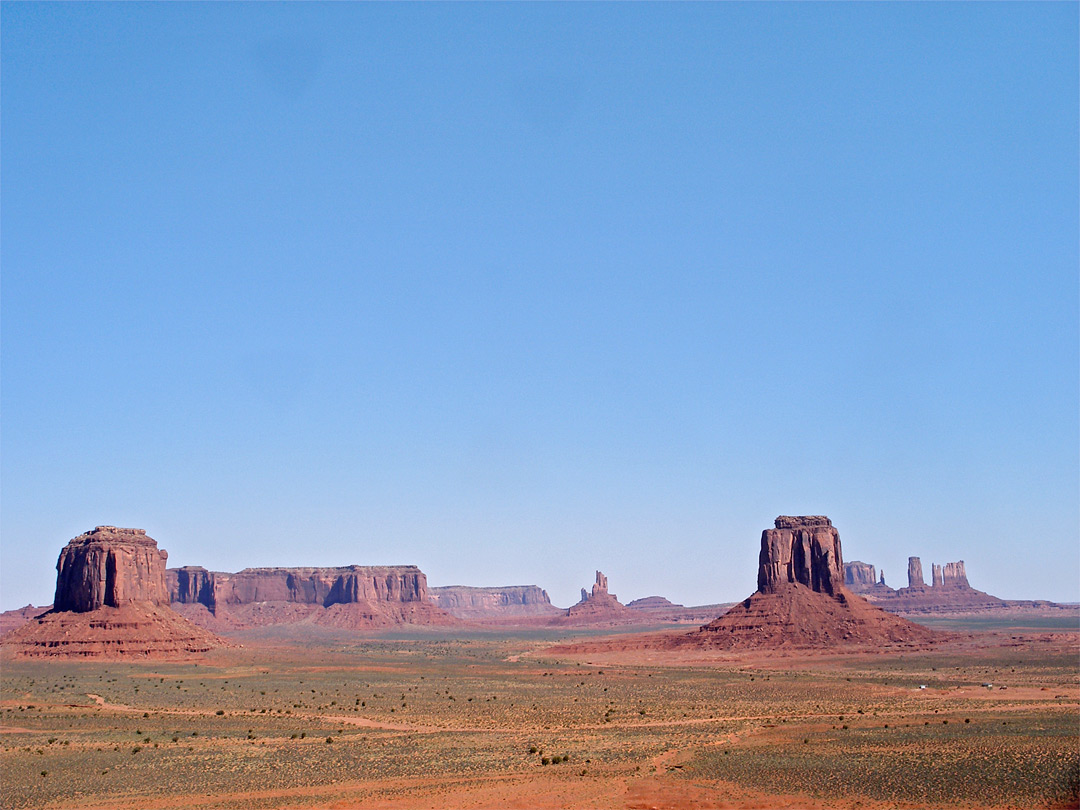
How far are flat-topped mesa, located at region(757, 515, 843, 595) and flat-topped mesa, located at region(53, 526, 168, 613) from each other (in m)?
80.3

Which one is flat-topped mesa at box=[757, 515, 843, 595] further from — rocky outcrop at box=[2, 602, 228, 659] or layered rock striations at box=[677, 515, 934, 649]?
rocky outcrop at box=[2, 602, 228, 659]

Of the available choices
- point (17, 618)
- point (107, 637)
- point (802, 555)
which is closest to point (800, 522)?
point (802, 555)

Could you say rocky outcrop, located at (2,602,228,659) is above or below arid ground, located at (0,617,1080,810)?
above

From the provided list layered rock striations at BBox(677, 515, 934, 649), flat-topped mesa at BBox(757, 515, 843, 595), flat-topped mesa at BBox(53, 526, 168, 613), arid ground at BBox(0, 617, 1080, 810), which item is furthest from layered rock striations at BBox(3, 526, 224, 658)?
flat-topped mesa at BBox(757, 515, 843, 595)

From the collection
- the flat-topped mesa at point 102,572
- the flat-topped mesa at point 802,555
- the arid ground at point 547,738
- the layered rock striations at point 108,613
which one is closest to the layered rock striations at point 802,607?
the flat-topped mesa at point 802,555

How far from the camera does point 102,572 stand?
387 feet

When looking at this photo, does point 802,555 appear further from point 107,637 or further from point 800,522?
point 107,637

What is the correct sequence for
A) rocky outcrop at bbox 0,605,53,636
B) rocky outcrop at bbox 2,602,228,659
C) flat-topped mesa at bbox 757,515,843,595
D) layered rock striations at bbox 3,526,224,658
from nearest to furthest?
rocky outcrop at bbox 2,602,228,659, layered rock striations at bbox 3,526,224,658, flat-topped mesa at bbox 757,515,843,595, rocky outcrop at bbox 0,605,53,636

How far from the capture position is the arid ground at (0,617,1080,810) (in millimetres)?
39531

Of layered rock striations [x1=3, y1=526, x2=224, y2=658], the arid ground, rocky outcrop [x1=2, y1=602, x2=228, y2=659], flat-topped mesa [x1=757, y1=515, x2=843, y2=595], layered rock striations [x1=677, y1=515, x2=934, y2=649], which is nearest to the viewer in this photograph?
the arid ground

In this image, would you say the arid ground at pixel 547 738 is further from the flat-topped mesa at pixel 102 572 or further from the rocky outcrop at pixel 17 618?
the rocky outcrop at pixel 17 618

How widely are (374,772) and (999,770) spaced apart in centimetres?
2657

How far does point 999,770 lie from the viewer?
4134cm

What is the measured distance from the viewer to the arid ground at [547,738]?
39.5m
